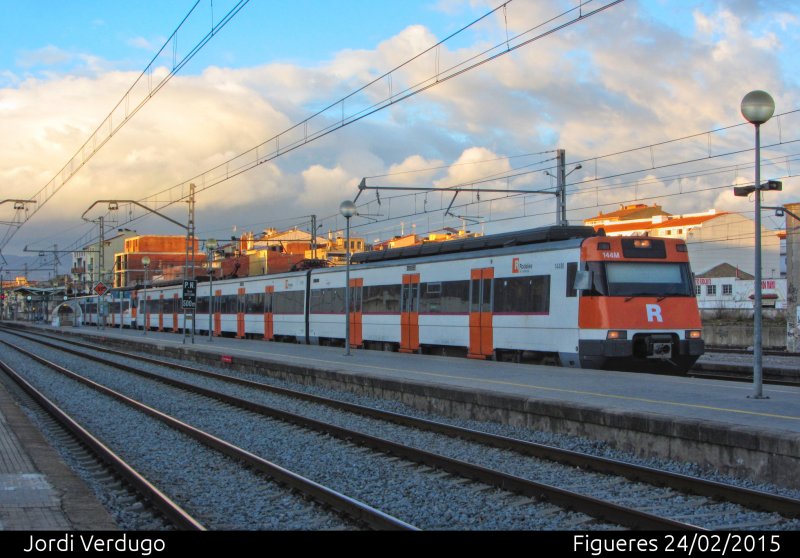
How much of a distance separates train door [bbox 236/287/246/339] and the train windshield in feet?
87.4

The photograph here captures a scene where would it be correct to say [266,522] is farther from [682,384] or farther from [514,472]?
[682,384]

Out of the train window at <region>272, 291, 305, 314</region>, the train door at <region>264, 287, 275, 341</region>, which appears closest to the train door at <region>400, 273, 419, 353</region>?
the train window at <region>272, 291, 305, 314</region>

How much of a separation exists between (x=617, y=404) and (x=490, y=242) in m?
10.4

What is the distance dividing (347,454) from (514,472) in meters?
2.44

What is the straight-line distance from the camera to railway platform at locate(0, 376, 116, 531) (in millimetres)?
6562

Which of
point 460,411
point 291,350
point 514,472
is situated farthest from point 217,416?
point 291,350

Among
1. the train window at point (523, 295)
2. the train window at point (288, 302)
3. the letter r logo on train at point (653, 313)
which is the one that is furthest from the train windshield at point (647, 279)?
the train window at point (288, 302)

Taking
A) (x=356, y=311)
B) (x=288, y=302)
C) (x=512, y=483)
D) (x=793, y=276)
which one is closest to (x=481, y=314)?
(x=356, y=311)

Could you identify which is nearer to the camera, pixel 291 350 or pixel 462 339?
pixel 462 339

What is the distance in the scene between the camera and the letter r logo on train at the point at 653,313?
17.7 metres

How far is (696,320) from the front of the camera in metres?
18.4

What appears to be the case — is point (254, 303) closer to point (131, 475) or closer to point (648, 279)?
point (648, 279)

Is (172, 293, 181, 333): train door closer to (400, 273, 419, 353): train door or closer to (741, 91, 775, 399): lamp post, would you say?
(400, 273, 419, 353): train door

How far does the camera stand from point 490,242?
22109 millimetres
